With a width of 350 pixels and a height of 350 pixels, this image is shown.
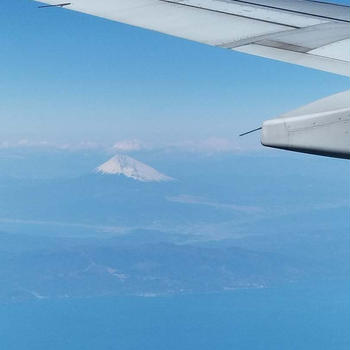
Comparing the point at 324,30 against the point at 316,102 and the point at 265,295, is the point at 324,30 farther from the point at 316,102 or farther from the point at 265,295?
the point at 265,295

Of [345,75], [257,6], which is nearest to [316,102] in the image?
[345,75]

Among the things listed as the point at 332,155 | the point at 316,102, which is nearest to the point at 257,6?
the point at 316,102

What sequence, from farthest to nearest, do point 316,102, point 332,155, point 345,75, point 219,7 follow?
point 219,7, point 345,75, point 316,102, point 332,155

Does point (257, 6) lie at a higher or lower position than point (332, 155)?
higher

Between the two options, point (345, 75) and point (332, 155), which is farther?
point (345, 75)

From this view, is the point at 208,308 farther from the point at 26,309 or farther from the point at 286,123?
the point at 286,123

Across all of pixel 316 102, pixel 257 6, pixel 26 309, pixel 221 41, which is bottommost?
pixel 26 309

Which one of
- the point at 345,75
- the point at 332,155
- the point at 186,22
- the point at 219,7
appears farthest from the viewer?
the point at 219,7
